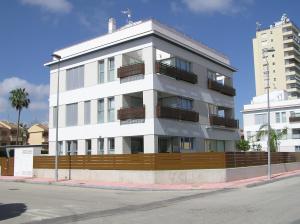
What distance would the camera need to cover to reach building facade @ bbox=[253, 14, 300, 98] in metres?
106

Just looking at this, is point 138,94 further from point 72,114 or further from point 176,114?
point 72,114

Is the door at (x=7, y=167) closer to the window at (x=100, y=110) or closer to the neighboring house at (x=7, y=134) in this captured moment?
the window at (x=100, y=110)

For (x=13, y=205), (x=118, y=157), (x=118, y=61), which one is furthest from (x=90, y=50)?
(x=13, y=205)

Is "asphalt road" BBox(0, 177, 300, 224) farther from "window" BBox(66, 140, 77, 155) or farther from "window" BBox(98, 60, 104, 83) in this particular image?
"window" BBox(66, 140, 77, 155)

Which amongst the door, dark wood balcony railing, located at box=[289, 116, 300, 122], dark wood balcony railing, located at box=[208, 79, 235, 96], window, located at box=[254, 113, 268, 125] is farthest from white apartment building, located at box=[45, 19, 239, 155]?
window, located at box=[254, 113, 268, 125]

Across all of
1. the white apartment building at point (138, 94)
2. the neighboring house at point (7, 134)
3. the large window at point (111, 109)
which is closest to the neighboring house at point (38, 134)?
the neighboring house at point (7, 134)

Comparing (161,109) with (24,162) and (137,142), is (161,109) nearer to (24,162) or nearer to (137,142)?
(137,142)

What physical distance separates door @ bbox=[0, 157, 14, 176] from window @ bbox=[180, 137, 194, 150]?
14635mm

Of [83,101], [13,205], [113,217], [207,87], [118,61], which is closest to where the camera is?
[113,217]

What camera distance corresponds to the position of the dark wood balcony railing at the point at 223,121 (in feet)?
121

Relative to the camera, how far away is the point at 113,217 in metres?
13.1

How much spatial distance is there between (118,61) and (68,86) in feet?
20.6

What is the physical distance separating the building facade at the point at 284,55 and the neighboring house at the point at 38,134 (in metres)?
54.0

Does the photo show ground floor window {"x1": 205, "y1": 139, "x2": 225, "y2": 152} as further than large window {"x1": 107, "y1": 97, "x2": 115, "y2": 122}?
Yes
